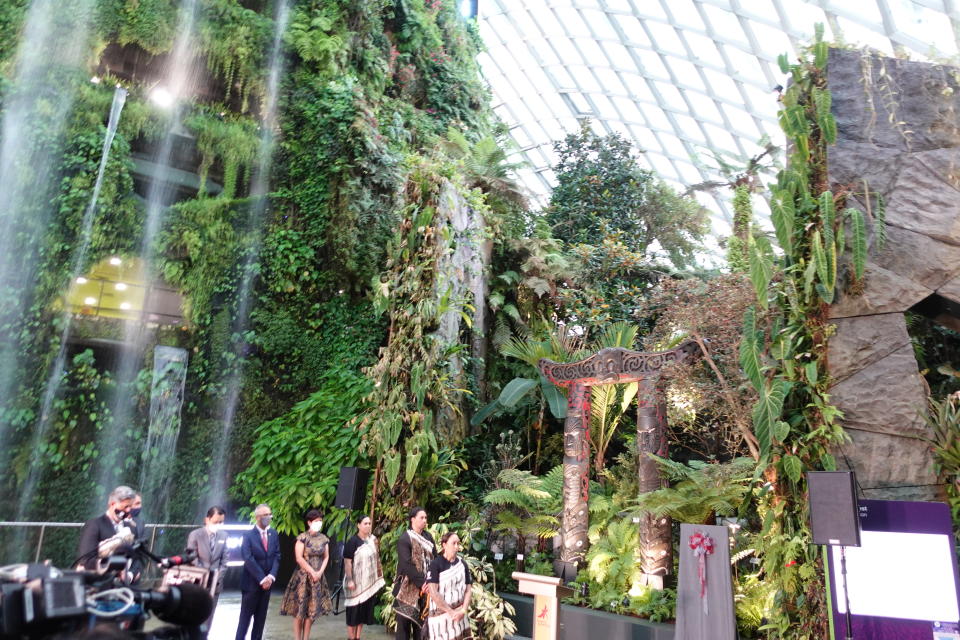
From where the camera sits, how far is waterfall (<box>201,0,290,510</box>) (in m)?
10.5

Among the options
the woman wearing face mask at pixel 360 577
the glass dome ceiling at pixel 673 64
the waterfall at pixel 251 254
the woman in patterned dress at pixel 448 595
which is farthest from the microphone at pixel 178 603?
the glass dome ceiling at pixel 673 64

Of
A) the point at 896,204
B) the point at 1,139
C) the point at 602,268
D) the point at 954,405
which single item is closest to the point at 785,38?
the point at 602,268

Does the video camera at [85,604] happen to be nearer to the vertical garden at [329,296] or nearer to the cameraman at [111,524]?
the cameraman at [111,524]

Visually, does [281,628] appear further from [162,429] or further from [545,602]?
[162,429]

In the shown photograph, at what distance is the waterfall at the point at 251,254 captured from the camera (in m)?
10.5

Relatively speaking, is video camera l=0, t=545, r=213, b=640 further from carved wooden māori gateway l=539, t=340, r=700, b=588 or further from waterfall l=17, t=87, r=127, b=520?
waterfall l=17, t=87, r=127, b=520

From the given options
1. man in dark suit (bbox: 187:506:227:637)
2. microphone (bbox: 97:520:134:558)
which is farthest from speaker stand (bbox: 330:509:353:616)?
microphone (bbox: 97:520:134:558)

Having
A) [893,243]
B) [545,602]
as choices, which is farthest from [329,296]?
[893,243]

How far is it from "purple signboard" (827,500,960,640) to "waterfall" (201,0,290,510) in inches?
341

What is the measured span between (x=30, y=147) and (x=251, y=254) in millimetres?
3815

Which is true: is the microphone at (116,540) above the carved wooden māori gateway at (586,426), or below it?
below

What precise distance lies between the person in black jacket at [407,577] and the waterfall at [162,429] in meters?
6.53

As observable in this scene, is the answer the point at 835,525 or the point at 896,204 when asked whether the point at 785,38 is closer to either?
the point at 896,204

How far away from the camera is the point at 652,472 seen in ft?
24.6
